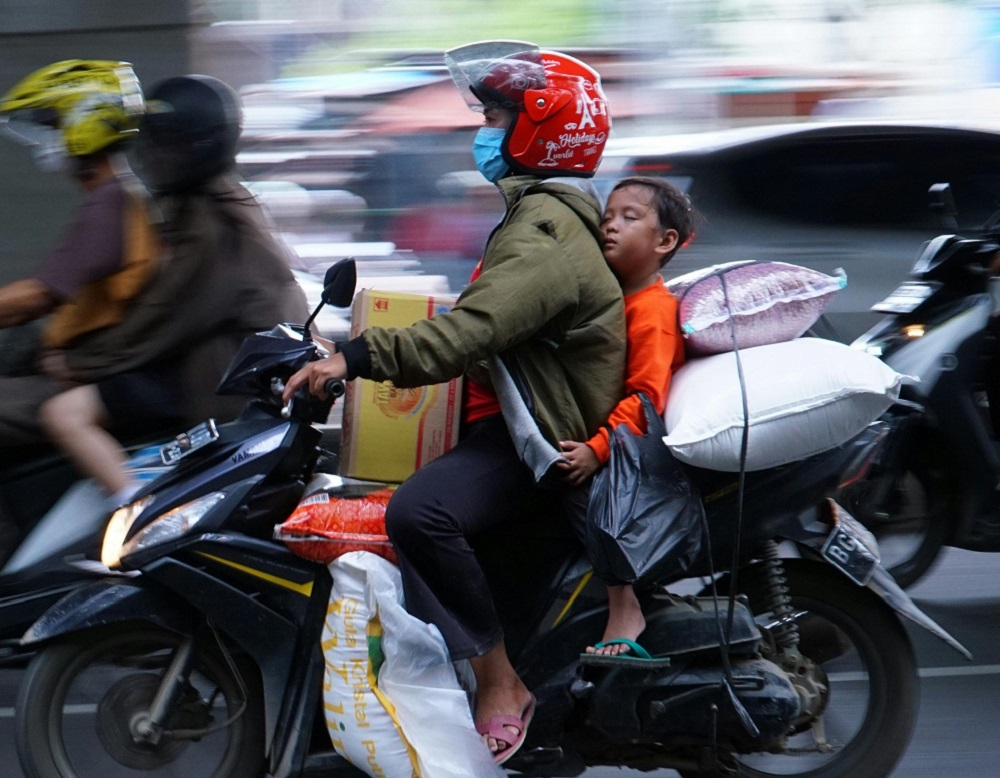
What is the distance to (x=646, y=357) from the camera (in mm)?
3088

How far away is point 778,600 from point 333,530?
3.41ft

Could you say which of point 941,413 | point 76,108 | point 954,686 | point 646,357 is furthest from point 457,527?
point 941,413

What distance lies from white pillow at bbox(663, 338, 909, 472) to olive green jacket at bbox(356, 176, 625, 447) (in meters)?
0.21

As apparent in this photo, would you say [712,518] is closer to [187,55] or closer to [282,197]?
[187,55]

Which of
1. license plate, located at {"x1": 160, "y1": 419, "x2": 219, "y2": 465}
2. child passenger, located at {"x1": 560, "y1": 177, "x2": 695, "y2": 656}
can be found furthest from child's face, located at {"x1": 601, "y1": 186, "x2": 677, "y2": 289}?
license plate, located at {"x1": 160, "y1": 419, "x2": 219, "y2": 465}

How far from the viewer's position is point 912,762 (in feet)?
12.4

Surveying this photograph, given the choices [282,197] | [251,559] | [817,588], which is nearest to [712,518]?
[817,588]

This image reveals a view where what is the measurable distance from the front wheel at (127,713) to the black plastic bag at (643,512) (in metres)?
0.92

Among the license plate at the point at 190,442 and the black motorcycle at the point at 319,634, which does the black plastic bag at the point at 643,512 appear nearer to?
the black motorcycle at the point at 319,634

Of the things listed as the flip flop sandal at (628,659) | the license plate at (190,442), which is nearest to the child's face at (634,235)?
the flip flop sandal at (628,659)

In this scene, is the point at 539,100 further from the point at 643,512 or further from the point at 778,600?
the point at 778,600

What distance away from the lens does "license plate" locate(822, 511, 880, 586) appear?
10.4ft

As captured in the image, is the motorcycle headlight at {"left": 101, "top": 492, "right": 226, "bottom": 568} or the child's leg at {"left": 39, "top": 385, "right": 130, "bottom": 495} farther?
the child's leg at {"left": 39, "top": 385, "right": 130, "bottom": 495}

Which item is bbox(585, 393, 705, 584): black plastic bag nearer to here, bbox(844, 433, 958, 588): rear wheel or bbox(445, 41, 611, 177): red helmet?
bbox(445, 41, 611, 177): red helmet
